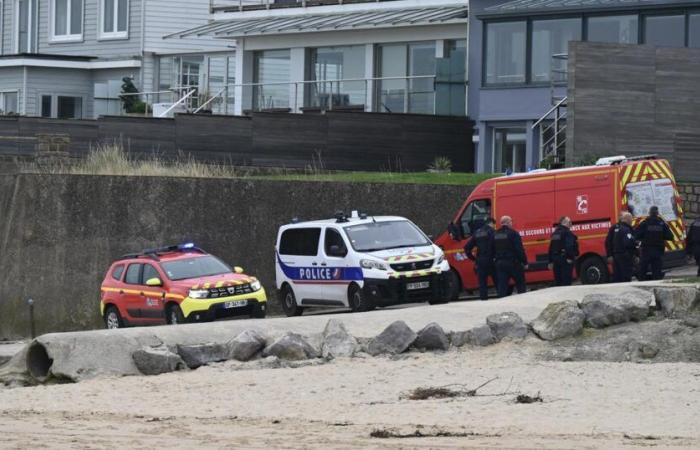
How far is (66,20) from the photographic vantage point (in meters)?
57.5

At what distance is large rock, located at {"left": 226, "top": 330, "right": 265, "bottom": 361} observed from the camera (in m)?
19.5

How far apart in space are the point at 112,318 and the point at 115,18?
29707mm

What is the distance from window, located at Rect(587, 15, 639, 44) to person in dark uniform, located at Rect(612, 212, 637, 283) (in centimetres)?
1215

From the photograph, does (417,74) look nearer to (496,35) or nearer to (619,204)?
(496,35)

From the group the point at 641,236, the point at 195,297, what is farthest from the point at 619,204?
the point at 195,297

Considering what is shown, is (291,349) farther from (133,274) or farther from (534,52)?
(534,52)

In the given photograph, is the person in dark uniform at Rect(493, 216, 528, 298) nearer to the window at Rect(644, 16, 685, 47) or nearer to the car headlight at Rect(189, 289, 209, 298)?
the car headlight at Rect(189, 289, 209, 298)

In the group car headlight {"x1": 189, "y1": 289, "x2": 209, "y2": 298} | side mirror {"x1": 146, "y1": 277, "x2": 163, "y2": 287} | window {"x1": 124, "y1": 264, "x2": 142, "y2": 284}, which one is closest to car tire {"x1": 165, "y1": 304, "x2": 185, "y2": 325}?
car headlight {"x1": 189, "y1": 289, "x2": 209, "y2": 298}

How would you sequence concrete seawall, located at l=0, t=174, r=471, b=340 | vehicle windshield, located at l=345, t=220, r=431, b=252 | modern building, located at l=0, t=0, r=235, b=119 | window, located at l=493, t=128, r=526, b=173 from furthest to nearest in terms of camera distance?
modern building, located at l=0, t=0, r=235, b=119, window, located at l=493, t=128, r=526, b=173, concrete seawall, located at l=0, t=174, r=471, b=340, vehicle windshield, located at l=345, t=220, r=431, b=252

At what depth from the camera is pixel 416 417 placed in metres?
15.2

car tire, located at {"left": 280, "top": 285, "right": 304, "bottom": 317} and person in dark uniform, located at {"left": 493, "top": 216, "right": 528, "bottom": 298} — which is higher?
person in dark uniform, located at {"left": 493, "top": 216, "right": 528, "bottom": 298}

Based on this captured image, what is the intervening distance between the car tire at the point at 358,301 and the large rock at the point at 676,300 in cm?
678

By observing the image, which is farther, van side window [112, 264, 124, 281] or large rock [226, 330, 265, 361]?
van side window [112, 264, 124, 281]

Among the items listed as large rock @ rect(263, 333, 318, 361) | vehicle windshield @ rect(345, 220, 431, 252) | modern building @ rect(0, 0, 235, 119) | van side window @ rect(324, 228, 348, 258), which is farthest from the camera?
modern building @ rect(0, 0, 235, 119)
